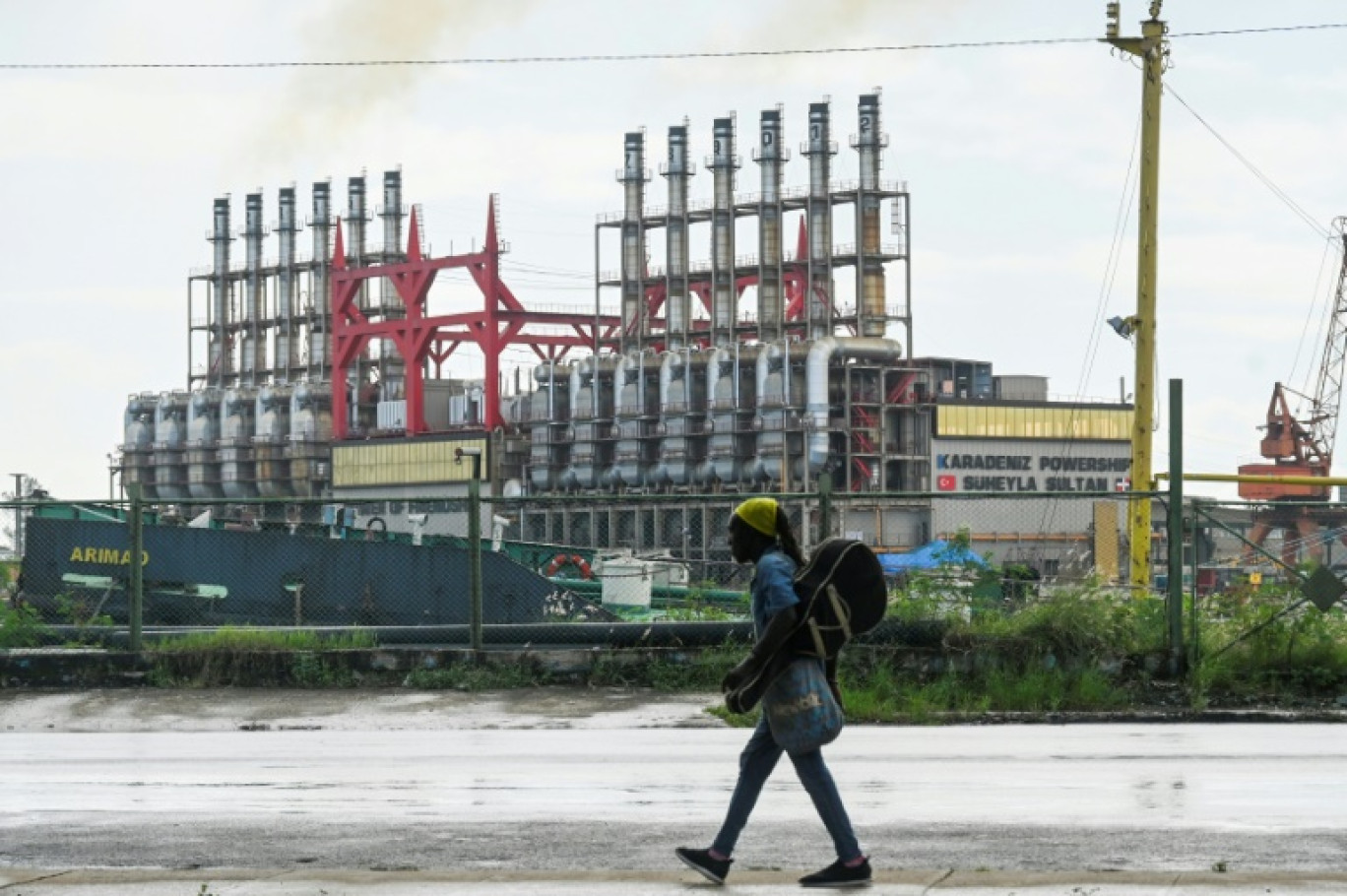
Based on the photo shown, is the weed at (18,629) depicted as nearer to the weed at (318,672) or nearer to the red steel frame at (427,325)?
the weed at (318,672)

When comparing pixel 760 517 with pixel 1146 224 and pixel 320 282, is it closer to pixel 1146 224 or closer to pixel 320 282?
pixel 1146 224

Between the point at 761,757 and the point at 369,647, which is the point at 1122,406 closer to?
the point at 369,647

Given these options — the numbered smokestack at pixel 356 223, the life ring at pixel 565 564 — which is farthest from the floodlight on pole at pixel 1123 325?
the numbered smokestack at pixel 356 223

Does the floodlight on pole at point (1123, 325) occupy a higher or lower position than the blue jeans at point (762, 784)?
higher

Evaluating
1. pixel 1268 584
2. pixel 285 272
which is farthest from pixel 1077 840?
pixel 285 272

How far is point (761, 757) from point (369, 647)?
37.3 ft

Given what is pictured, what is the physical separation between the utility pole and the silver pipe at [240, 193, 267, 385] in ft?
359

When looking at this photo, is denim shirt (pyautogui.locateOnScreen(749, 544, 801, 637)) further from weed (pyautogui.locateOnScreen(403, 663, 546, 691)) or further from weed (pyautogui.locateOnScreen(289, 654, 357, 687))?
weed (pyautogui.locateOnScreen(289, 654, 357, 687))

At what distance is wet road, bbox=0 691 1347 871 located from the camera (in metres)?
9.33

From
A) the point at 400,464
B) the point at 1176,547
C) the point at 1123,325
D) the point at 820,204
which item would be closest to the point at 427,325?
the point at 400,464

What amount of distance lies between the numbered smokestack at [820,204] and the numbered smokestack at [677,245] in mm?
9106

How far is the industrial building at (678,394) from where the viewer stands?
328ft

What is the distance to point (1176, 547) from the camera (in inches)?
697

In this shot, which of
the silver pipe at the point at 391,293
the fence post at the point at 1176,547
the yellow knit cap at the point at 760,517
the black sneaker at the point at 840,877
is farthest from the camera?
the silver pipe at the point at 391,293
